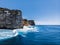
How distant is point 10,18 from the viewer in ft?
158

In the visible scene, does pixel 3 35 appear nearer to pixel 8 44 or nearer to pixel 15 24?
pixel 8 44

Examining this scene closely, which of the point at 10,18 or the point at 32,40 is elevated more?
the point at 10,18

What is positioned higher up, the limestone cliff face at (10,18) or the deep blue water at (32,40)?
the limestone cliff face at (10,18)

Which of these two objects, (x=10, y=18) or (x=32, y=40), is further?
(x=10, y=18)

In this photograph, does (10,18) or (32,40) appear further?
(10,18)

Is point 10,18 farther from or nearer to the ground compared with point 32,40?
farther from the ground

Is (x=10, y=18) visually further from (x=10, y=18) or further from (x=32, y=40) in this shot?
(x=32, y=40)

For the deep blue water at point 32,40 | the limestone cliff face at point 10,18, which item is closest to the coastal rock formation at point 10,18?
the limestone cliff face at point 10,18

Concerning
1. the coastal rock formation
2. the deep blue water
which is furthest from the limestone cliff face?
the deep blue water

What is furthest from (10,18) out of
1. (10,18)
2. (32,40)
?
(32,40)

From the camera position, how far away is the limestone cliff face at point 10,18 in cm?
4715

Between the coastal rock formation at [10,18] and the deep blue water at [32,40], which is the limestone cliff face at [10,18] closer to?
the coastal rock formation at [10,18]

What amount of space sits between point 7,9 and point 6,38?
2877 centimetres

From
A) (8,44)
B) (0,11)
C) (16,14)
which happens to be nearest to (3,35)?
(8,44)
